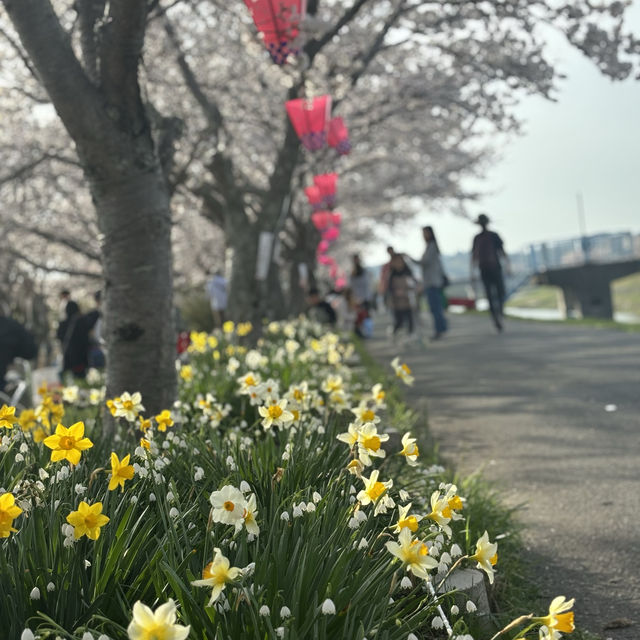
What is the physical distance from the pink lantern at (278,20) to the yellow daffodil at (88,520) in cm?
528

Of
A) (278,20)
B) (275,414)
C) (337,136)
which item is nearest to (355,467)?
(275,414)

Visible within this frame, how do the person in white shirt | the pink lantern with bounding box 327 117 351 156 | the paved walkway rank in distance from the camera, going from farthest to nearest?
1. the person in white shirt
2. the pink lantern with bounding box 327 117 351 156
3. the paved walkway

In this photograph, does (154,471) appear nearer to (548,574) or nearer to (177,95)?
(548,574)

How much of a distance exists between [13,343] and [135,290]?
343 cm

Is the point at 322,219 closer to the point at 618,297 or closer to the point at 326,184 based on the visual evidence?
the point at 326,184

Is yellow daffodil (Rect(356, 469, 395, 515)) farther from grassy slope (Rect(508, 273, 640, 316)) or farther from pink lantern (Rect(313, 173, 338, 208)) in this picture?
grassy slope (Rect(508, 273, 640, 316))

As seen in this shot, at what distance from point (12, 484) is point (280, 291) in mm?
17161

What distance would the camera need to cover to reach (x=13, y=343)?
321 inches

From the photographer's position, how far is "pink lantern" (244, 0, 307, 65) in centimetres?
667

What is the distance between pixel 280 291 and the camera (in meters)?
20.0

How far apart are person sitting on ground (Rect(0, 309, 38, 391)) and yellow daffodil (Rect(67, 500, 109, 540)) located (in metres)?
6.28

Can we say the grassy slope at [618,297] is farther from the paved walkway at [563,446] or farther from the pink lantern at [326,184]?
the paved walkway at [563,446]

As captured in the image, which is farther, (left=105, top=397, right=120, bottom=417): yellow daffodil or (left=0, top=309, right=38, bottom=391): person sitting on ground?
(left=0, top=309, right=38, bottom=391): person sitting on ground

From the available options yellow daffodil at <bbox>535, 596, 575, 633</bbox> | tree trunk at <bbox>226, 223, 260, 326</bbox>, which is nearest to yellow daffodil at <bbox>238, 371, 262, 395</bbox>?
yellow daffodil at <bbox>535, 596, 575, 633</bbox>
